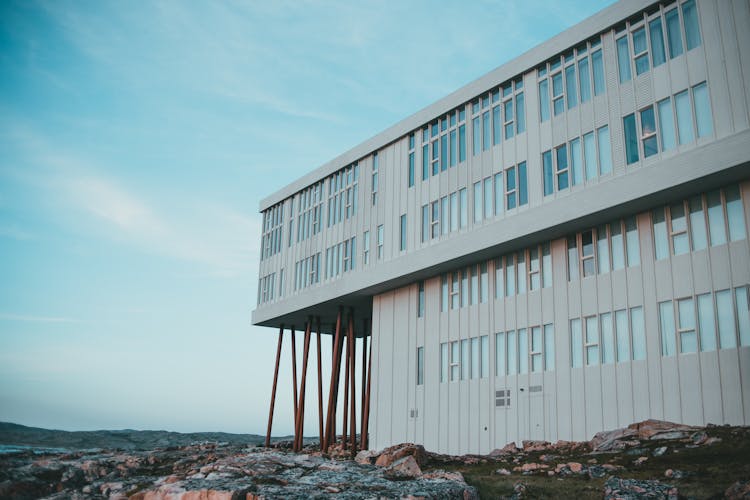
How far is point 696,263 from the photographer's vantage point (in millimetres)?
21500

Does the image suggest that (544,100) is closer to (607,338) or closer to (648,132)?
(648,132)

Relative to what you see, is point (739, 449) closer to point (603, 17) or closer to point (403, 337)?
point (603, 17)

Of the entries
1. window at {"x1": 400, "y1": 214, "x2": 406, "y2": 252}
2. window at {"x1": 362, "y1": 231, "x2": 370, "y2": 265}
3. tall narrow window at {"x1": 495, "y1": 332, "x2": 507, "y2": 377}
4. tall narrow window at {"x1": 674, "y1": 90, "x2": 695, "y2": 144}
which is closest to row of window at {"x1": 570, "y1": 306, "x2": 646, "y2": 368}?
tall narrow window at {"x1": 495, "y1": 332, "x2": 507, "y2": 377}

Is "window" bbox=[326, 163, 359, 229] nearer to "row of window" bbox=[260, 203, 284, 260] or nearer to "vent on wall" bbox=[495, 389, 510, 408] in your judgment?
"row of window" bbox=[260, 203, 284, 260]

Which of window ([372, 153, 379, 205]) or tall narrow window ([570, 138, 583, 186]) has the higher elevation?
window ([372, 153, 379, 205])

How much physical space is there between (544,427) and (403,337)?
29.9 feet

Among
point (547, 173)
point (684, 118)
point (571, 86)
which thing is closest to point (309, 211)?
→ point (547, 173)

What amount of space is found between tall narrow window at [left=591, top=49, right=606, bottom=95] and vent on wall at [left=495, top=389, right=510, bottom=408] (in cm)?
1156

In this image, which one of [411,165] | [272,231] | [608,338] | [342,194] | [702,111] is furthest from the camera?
[272,231]

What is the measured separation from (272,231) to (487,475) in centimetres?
2827

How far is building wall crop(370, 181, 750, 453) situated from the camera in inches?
810

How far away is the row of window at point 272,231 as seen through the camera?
4300cm

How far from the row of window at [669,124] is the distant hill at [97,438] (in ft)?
144

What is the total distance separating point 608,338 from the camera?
23.6 metres
